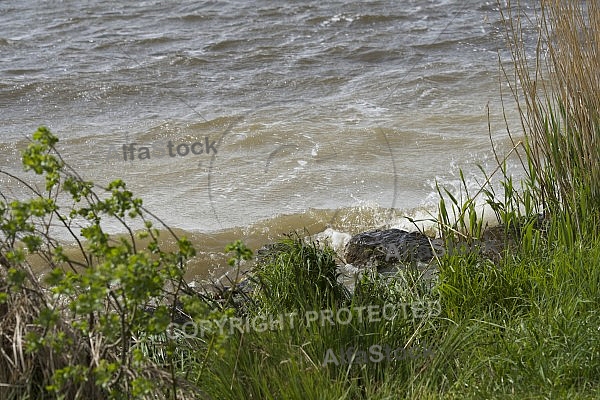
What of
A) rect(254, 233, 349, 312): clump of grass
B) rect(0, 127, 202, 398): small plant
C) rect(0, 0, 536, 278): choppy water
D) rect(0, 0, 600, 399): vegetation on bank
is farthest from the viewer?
rect(0, 0, 536, 278): choppy water

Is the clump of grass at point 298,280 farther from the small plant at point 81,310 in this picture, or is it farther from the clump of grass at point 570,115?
the clump of grass at point 570,115

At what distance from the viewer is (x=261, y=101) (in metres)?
9.08

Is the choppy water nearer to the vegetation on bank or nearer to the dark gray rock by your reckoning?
the dark gray rock

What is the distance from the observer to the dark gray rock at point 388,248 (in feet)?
15.7

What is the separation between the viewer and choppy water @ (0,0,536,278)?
269 inches

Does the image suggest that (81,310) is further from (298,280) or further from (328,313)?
(298,280)

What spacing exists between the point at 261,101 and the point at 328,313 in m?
5.84

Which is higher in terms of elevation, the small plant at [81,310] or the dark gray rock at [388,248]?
the small plant at [81,310]

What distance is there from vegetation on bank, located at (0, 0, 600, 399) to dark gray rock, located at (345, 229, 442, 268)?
1.30ft

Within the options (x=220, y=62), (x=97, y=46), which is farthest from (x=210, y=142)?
(x=97, y=46)

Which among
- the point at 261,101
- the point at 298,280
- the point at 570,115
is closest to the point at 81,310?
the point at 298,280

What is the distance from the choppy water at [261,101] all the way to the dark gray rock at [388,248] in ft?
3.23

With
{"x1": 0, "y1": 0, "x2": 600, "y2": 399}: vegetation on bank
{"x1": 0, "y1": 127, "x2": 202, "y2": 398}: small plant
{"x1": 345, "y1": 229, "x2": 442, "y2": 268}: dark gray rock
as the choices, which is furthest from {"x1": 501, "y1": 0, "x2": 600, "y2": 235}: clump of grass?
{"x1": 0, "y1": 127, "x2": 202, "y2": 398}: small plant

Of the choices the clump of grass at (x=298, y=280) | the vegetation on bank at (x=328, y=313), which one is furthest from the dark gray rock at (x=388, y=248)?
the clump of grass at (x=298, y=280)
